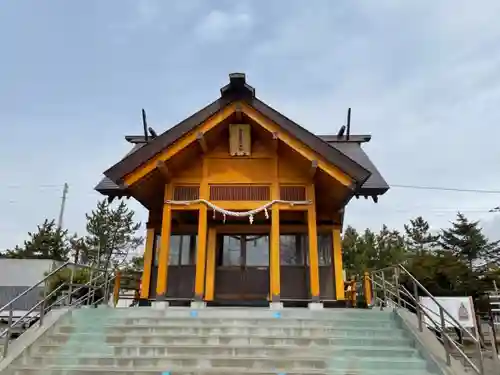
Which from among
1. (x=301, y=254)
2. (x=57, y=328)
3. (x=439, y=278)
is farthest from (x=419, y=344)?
(x=439, y=278)

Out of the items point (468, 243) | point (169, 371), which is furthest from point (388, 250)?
point (169, 371)

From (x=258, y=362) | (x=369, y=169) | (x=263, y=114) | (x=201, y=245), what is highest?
(x=263, y=114)

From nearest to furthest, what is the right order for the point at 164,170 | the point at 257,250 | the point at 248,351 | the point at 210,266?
1. the point at 248,351
2. the point at 164,170
3. the point at 210,266
4. the point at 257,250

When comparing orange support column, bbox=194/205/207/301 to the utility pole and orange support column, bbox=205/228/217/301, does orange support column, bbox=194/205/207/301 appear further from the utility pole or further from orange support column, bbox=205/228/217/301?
the utility pole

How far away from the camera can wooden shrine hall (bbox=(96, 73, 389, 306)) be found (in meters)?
8.98

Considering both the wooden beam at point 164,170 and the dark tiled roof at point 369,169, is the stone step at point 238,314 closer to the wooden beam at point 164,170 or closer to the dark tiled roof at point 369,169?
the wooden beam at point 164,170

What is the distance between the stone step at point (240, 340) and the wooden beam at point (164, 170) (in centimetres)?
391

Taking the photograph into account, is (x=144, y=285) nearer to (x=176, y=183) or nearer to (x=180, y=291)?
(x=180, y=291)

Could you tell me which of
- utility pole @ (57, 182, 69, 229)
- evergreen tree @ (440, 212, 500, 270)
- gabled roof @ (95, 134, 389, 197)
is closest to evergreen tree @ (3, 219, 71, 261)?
utility pole @ (57, 182, 69, 229)

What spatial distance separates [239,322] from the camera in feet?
22.2

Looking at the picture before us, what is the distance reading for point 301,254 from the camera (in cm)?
1070

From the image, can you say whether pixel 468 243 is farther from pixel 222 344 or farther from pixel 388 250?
pixel 222 344

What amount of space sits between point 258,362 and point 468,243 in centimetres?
4295

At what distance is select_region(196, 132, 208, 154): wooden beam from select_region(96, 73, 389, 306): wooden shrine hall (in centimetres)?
2
